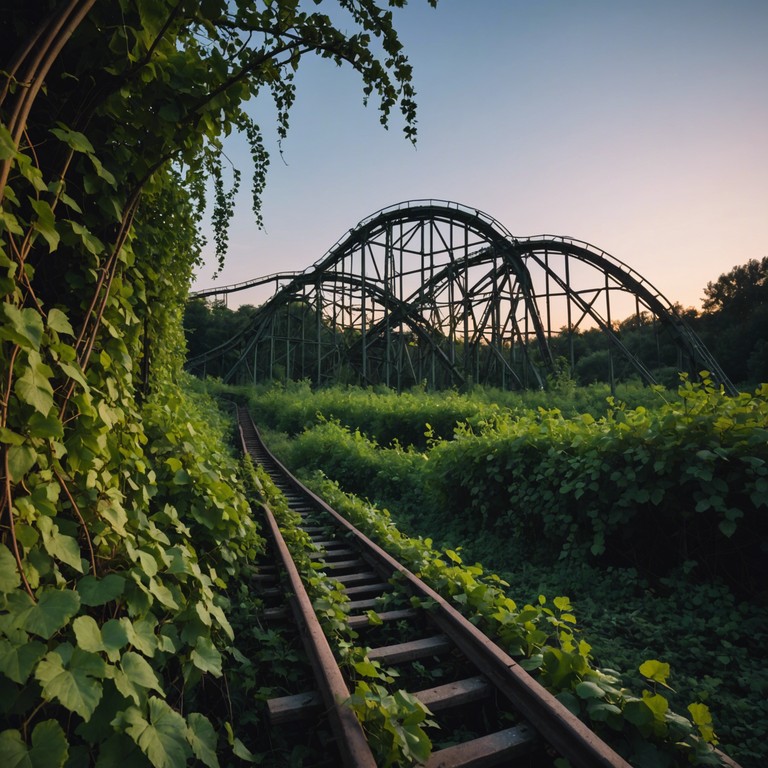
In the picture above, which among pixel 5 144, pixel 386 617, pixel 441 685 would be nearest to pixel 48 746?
pixel 5 144

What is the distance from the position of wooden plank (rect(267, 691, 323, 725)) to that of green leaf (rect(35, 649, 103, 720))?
133 centimetres

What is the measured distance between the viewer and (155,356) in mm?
4344

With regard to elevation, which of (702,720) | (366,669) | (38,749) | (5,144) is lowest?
(702,720)

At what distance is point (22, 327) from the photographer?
1.35m

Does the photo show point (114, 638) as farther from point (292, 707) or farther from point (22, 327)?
point (292, 707)

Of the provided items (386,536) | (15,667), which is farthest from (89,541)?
(386,536)

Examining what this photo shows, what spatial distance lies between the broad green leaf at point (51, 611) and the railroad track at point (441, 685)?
1.25 meters

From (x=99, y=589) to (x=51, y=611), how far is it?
24 centimetres

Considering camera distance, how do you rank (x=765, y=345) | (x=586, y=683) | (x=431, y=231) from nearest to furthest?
(x=586, y=683)
(x=431, y=231)
(x=765, y=345)

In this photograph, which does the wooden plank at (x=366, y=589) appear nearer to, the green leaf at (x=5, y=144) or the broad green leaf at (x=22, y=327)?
the broad green leaf at (x=22, y=327)

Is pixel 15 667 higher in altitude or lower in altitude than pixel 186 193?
lower

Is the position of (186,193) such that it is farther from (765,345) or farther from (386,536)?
(765,345)

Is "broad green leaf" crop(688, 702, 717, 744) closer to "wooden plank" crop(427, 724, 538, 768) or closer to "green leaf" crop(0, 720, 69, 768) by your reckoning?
"wooden plank" crop(427, 724, 538, 768)

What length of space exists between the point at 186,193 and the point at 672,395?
557 inches
